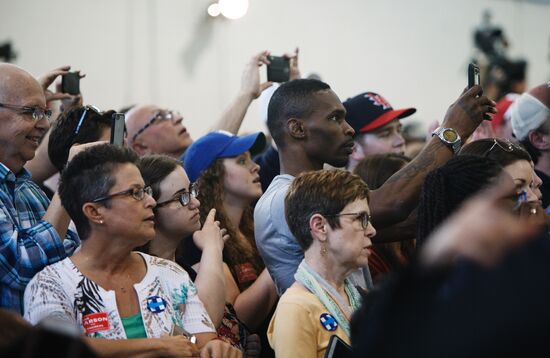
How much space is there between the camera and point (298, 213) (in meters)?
2.43

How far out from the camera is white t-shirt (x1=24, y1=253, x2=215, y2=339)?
2.08 metres

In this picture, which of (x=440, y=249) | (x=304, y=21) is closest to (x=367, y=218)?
(x=440, y=249)

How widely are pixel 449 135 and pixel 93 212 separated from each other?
3.54 ft

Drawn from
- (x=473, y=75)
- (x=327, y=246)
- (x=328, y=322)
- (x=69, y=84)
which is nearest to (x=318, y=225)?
(x=327, y=246)

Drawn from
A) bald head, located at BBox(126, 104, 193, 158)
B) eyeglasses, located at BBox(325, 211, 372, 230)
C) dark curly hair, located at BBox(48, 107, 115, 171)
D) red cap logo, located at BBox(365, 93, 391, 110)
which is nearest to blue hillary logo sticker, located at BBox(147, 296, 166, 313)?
eyeglasses, located at BBox(325, 211, 372, 230)

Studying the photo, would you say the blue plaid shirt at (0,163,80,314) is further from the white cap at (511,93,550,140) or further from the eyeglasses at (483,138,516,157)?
the white cap at (511,93,550,140)

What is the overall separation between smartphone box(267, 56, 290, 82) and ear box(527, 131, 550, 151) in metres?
1.04

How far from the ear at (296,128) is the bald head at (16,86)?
0.78m

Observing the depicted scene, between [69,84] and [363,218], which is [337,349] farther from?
[69,84]

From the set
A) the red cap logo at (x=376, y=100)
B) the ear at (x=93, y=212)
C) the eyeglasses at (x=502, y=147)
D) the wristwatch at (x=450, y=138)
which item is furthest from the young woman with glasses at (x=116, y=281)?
the red cap logo at (x=376, y=100)

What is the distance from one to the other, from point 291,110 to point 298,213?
0.54 meters

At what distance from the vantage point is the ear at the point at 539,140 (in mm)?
3461

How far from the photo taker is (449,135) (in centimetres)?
261

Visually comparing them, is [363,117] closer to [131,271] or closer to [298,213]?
[298,213]
